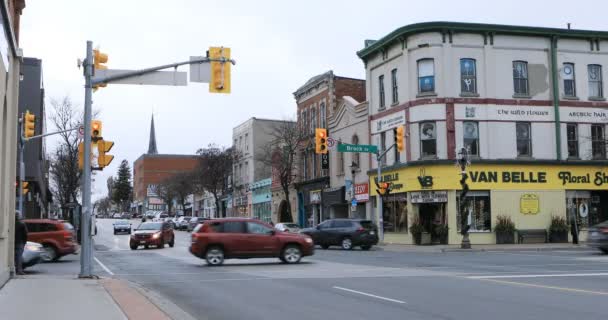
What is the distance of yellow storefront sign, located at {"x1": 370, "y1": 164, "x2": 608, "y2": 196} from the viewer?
36.8 metres

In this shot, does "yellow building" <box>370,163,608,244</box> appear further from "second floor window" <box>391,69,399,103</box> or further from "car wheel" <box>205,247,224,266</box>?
"car wheel" <box>205,247,224,266</box>

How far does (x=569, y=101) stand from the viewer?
39.0m

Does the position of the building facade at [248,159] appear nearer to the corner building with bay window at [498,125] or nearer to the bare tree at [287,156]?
the bare tree at [287,156]

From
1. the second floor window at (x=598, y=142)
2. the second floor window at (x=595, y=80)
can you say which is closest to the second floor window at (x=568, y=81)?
the second floor window at (x=595, y=80)

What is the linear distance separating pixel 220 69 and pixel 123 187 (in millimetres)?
151615

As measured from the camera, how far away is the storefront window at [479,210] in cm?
3706

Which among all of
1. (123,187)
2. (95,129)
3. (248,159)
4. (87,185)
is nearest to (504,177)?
(95,129)

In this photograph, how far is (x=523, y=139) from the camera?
38375 millimetres

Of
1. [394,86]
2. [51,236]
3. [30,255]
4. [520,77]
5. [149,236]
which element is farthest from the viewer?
[394,86]

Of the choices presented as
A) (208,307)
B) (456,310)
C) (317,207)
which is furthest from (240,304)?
(317,207)

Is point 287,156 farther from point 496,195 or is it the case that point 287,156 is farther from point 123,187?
point 123,187

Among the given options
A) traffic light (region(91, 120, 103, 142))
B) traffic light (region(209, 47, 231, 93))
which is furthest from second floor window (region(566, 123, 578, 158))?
traffic light (region(91, 120, 103, 142))

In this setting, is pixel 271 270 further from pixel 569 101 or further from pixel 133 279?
pixel 569 101

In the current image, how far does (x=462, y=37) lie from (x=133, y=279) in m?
25.8
